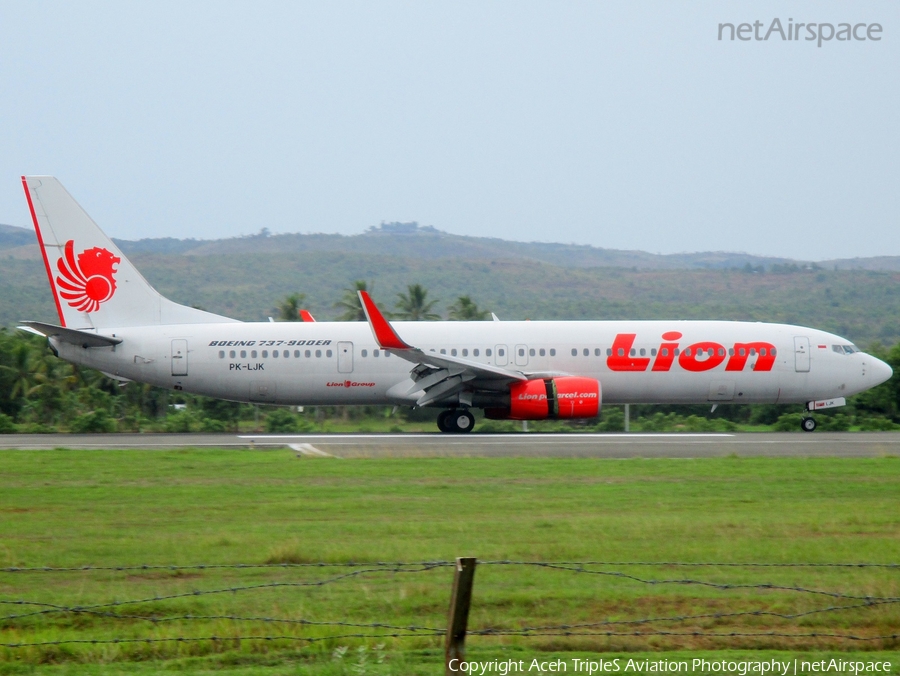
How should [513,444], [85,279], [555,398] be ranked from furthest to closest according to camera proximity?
[85,279], [555,398], [513,444]

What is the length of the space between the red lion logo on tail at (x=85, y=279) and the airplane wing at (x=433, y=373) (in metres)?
8.04

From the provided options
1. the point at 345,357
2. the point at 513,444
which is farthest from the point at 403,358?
the point at 513,444

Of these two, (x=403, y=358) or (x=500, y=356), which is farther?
(x=500, y=356)

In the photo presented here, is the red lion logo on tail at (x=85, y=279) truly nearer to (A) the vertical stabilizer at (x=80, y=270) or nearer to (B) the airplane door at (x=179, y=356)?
(A) the vertical stabilizer at (x=80, y=270)

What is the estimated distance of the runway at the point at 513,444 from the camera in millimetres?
24156

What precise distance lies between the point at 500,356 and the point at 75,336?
39.2ft

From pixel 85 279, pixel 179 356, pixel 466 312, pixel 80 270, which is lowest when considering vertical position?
pixel 179 356

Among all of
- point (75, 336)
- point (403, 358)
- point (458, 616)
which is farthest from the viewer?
point (75, 336)

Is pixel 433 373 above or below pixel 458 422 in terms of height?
above

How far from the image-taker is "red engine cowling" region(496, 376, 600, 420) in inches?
1120

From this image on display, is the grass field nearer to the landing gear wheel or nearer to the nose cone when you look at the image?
the landing gear wheel

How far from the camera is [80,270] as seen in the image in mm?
31047

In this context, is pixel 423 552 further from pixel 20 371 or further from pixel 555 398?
pixel 20 371

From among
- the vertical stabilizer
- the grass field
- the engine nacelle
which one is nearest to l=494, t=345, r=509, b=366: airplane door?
the engine nacelle
